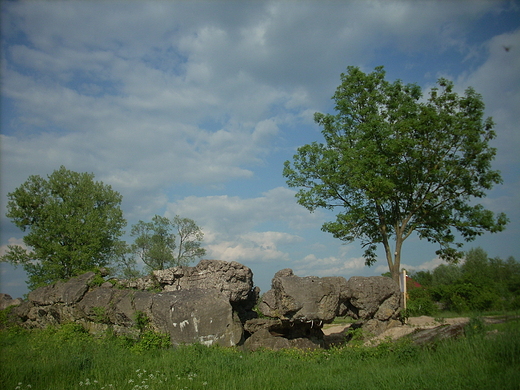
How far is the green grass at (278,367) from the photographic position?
292 inches

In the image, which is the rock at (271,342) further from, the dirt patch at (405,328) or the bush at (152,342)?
the bush at (152,342)

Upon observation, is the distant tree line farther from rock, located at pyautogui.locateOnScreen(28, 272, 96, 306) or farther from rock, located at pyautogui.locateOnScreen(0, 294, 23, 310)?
rock, located at pyautogui.locateOnScreen(0, 294, 23, 310)

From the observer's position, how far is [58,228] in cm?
2830

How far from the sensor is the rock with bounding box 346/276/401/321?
1391 centimetres

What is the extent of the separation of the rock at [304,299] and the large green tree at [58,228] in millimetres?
19835

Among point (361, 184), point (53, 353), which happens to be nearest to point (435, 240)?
point (361, 184)

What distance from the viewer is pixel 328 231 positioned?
23625 mm

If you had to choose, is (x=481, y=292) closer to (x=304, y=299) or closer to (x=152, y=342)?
(x=304, y=299)

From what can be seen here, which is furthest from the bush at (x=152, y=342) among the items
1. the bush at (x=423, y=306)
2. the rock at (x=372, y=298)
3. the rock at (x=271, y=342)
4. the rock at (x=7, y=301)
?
the rock at (x=7, y=301)

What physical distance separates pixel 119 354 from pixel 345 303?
8.17m

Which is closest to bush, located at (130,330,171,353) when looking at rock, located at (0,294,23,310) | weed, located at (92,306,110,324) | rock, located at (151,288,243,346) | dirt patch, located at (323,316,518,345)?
rock, located at (151,288,243,346)

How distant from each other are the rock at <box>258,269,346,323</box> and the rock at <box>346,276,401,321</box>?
103cm

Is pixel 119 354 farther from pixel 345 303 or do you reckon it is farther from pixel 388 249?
pixel 388 249

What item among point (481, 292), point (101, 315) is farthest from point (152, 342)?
point (481, 292)
